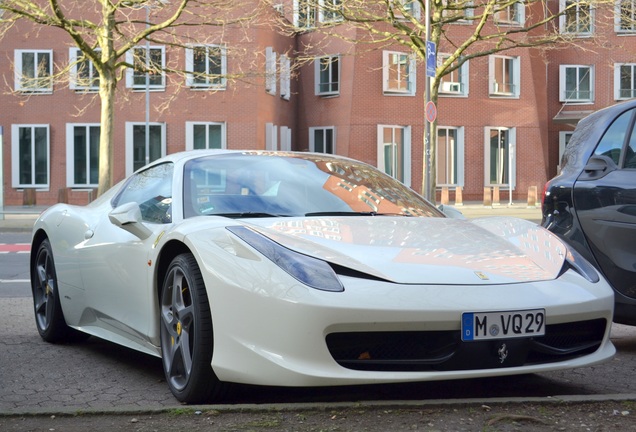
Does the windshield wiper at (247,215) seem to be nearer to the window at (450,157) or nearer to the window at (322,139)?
the window at (322,139)

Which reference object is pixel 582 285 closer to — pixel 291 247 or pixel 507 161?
pixel 291 247

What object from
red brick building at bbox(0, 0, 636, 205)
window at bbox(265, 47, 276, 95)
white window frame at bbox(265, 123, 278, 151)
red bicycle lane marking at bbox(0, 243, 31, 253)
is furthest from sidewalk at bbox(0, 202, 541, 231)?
window at bbox(265, 47, 276, 95)

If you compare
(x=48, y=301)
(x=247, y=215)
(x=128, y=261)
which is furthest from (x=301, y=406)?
(x=48, y=301)

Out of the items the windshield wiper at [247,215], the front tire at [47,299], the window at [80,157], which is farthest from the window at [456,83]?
the windshield wiper at [247,215]

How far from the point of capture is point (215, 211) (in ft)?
16.8

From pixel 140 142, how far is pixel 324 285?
32.9m

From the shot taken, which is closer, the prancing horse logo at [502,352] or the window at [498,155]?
the prancing horse logo at [502,352]

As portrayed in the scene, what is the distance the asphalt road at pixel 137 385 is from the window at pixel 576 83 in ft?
126

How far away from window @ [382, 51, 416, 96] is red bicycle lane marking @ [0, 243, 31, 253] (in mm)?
23037

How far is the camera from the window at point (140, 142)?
36094 millimetres

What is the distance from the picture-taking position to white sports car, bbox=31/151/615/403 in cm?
415

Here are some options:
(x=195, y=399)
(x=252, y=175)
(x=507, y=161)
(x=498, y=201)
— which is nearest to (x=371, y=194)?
(x=252, y=175)

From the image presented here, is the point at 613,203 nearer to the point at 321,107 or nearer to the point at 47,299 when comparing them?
the point at 47,299

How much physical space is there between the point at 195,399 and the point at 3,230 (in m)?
19.9
